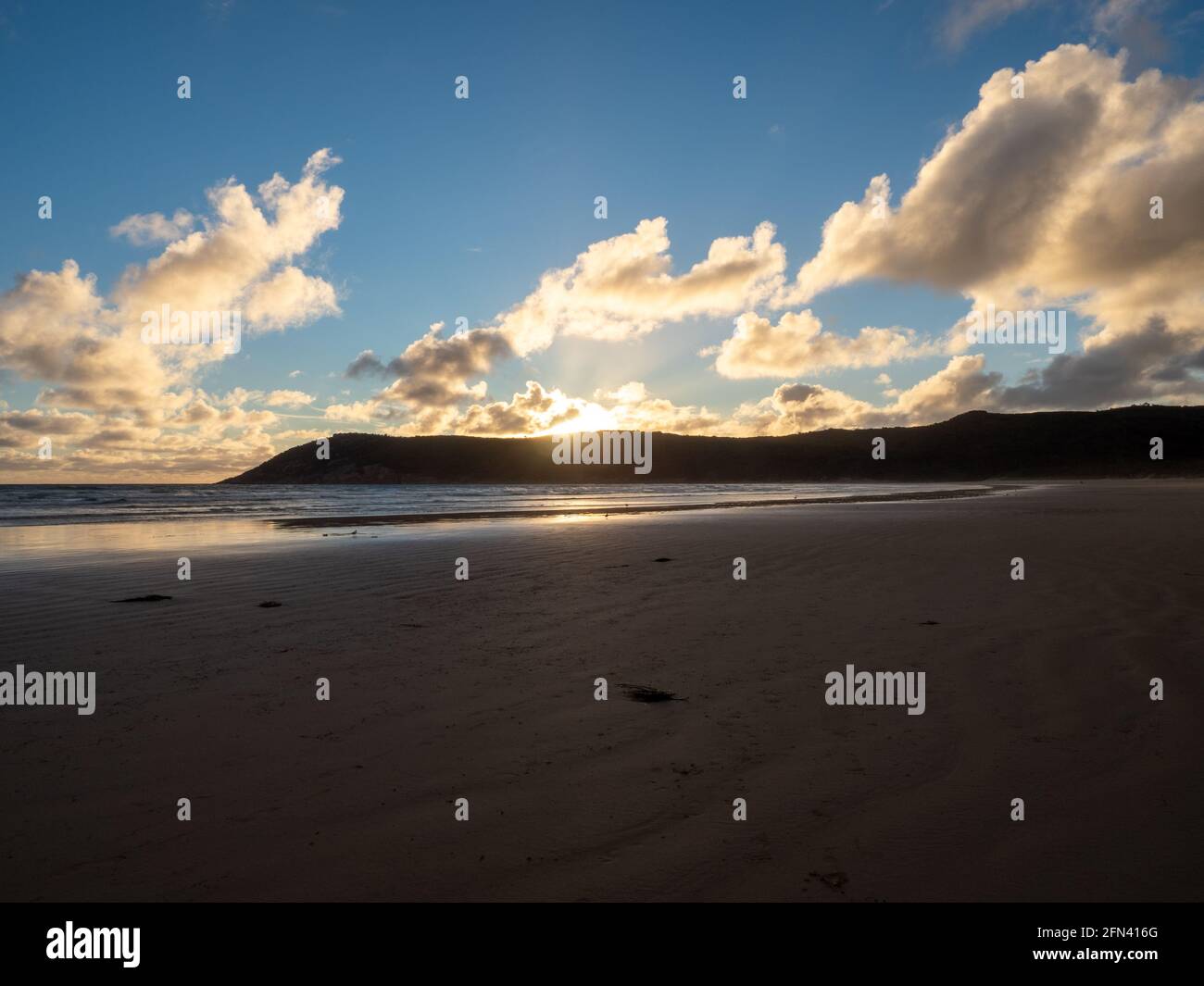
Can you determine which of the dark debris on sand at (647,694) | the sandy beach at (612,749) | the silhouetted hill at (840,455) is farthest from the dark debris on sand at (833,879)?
the silhouetted hill at (840,455)

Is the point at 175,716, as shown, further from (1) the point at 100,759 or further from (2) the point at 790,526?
(2) the point at 790,526

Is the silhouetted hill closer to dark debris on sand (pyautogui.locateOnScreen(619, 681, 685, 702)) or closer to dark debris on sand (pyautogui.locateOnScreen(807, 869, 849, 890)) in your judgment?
dark debris on sand (pyautogui.locateOnScreen(619, 681, 685, 702))

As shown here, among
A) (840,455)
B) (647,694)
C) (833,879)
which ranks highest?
(840,455)

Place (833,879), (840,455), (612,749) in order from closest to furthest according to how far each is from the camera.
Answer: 1. (833,879)
2. (612,749)
3. (840,455)

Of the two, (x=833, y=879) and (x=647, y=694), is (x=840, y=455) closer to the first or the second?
(x=647, y=694)

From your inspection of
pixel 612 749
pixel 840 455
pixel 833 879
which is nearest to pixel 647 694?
pixel 612 749
